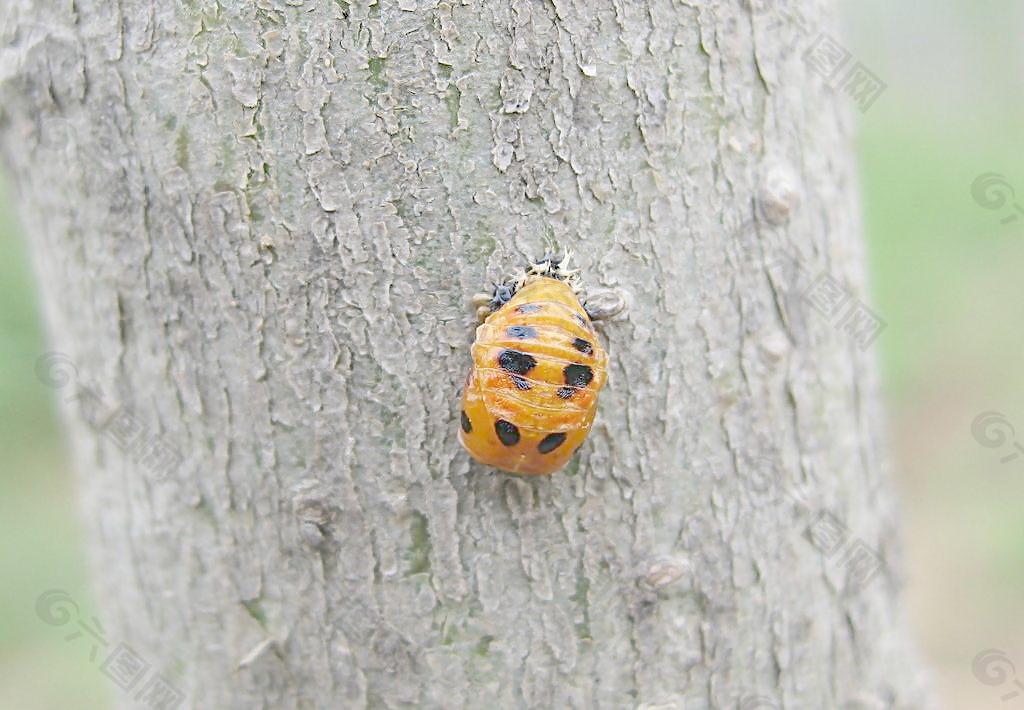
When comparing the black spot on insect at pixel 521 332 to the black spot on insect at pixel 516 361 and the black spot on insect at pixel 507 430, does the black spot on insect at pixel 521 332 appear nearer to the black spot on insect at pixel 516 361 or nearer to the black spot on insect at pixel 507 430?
the black spot on insect at pixel 516 361

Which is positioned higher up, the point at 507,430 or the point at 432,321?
the point at 432,321

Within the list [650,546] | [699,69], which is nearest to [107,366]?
[650,546]

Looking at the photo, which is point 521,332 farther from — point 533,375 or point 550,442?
point 550,442

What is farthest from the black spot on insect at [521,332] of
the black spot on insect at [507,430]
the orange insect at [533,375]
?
the black spot on insect at [507,430]

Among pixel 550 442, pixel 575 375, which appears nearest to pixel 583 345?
pixel 575 375

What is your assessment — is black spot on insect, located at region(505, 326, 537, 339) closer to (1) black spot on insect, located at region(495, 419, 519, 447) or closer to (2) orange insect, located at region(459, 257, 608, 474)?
(2) orange insect, located at region(459, 257, 608, 474)

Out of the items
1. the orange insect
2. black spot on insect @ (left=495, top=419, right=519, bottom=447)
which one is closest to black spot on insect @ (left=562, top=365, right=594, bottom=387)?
the orange insect
